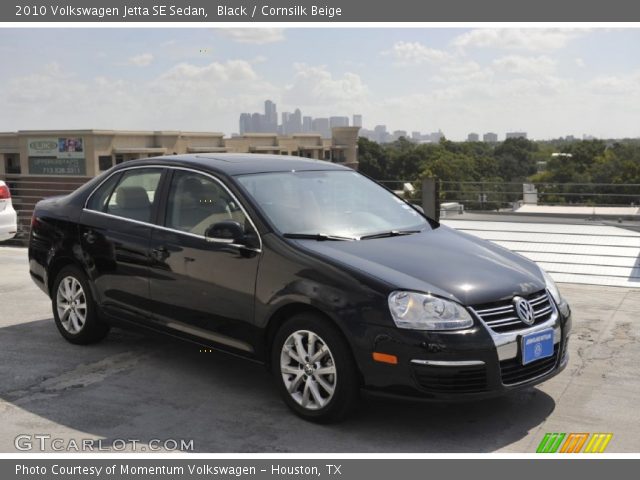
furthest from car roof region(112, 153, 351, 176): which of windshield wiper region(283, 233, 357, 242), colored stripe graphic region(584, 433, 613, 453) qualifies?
colored stripe graphic region(584, 433, 613, 453)

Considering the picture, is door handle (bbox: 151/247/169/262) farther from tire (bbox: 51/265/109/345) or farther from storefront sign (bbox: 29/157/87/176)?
storefront sign (bbox: 29/157/87/176)

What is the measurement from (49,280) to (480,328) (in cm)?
398

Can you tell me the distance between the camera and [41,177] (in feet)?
221

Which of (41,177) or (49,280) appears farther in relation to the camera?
(41,177)

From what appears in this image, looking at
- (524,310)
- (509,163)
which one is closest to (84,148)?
(509,163)

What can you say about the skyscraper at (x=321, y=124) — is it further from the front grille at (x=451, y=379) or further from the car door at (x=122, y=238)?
the front grille at (x=451, y=379)

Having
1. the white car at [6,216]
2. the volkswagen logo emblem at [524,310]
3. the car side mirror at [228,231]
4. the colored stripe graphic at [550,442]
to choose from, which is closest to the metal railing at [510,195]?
the car side mirror at [228,231]

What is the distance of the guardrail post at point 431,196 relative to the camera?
9.77 meters

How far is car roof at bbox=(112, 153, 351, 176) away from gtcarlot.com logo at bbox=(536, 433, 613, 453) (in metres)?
2.60

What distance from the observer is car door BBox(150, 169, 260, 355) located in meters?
5.04

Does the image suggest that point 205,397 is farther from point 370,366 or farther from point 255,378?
point 370,366

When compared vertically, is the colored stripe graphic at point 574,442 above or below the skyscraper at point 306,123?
below

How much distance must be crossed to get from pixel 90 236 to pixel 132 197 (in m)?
0.51
